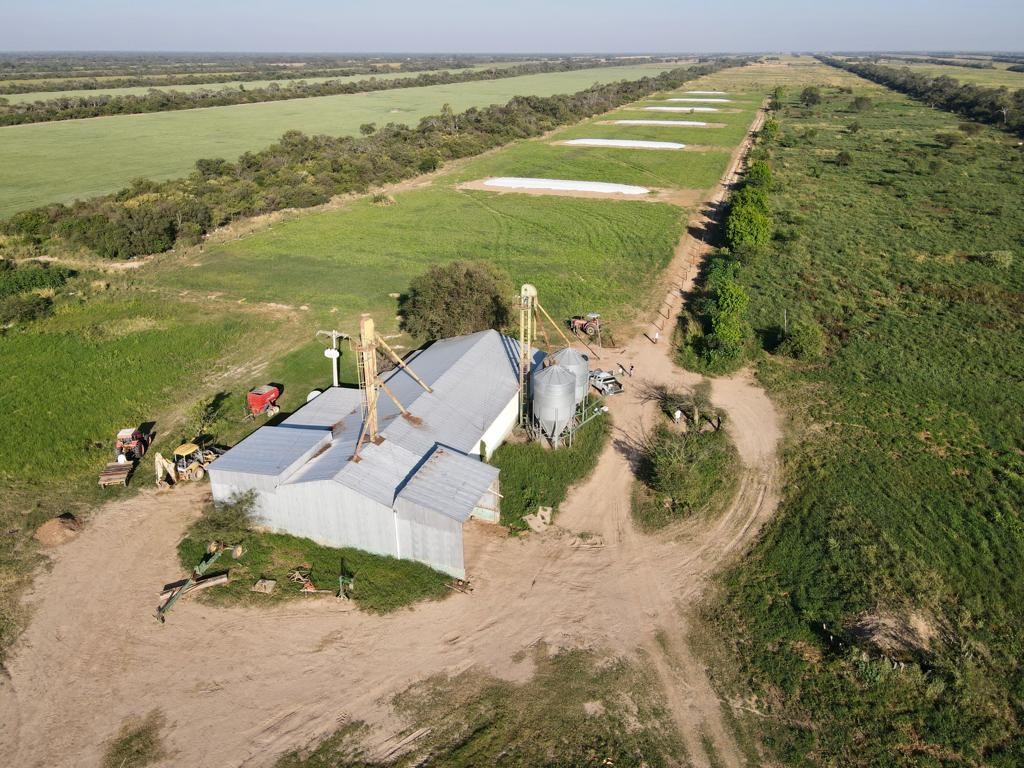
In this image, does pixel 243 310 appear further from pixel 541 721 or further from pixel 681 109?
pixel 681 109

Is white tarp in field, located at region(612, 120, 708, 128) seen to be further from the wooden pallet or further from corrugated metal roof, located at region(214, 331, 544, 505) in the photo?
the wooden pallet

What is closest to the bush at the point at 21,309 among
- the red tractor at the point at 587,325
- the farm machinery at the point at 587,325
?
the farm machinery at the point at 587,325

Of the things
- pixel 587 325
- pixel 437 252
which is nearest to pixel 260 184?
pixel 437 252

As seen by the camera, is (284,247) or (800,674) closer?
(800,674)

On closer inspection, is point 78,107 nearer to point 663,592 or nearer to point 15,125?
point 15,125

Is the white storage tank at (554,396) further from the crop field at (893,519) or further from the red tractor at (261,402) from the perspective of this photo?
the red tractor at (261,402)

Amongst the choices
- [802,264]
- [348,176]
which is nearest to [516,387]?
[802,264]
